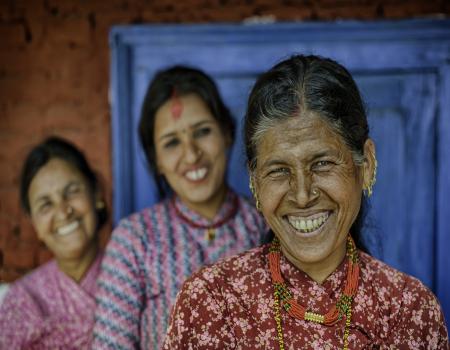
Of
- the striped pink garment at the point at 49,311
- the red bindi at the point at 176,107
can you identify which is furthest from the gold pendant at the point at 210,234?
the striped pink garment at the point at 49,311

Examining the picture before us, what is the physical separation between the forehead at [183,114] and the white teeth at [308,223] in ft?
3.29

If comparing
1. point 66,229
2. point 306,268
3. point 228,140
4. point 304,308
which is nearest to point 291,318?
point 304,308

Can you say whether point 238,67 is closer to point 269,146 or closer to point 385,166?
point 385,166

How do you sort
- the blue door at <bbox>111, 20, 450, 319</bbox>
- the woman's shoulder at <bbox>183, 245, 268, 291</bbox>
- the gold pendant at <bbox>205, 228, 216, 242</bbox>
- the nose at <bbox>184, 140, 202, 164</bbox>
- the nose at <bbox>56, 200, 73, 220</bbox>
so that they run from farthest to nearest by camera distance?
1. the blue door at <bbox>111, 20, 450, 319</bbox>
2. the nose at <bbox>56, 200, 73, 220</bbox>
3. the gold pendant at <bbox>205, 228, 216, 242</bbox>
4. the nose at <bbox>184, 140, 202, 164</bbox>
5. the woman's shoulder at <bbox>183, 245, 268, 291</bbox>

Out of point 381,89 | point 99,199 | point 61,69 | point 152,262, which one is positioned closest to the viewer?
point 152,262

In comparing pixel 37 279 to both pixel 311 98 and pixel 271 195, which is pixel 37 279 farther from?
pixel 311 98

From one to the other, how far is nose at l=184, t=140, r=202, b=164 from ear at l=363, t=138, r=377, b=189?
0.93 meters

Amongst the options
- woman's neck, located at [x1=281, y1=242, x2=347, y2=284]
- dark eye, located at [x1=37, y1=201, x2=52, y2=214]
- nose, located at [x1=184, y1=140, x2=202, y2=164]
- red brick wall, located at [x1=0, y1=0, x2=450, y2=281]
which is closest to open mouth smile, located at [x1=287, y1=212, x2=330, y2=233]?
woman's neck, located at [x1=281, y1=242, x2=347, y2=284]

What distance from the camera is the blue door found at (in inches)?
134

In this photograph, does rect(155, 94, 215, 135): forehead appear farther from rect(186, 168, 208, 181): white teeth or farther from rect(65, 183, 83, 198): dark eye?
rect(65, 183, 83, 198): dark eye

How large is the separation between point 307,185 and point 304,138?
0.15 m

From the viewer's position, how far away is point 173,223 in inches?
112

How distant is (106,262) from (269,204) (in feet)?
3.43

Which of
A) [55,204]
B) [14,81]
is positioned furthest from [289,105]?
[14,81]
